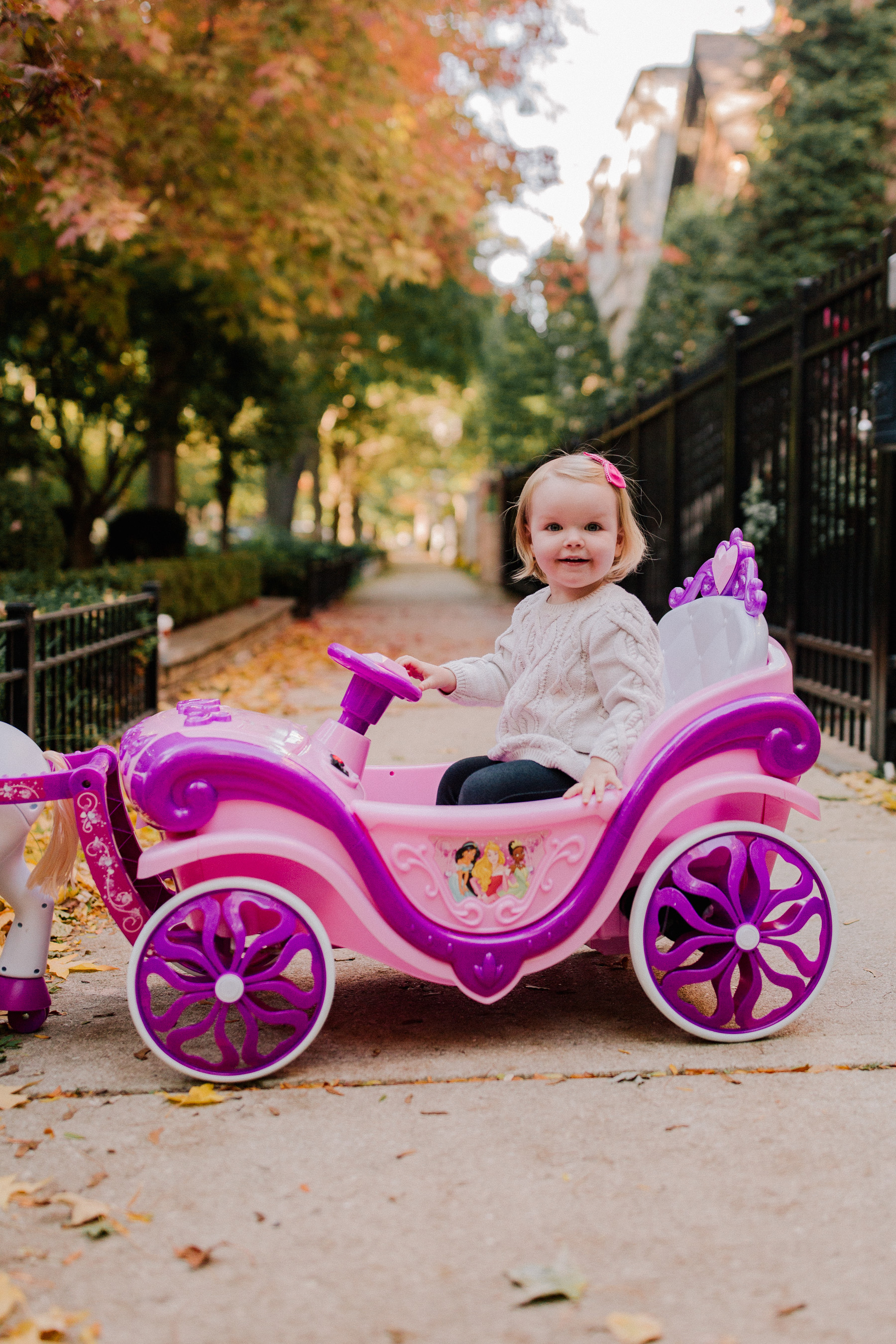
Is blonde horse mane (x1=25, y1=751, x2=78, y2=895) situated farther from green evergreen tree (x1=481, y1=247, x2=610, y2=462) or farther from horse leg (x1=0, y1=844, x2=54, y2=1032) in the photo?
green evergreen tree (x1=481, y1=247, x2=610, y2=462)

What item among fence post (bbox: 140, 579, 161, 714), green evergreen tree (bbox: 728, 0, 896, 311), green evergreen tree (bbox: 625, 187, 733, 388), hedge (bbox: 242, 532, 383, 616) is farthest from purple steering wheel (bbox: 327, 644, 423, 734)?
green evergreen tree (bbox: 625, 187, 733, 388)

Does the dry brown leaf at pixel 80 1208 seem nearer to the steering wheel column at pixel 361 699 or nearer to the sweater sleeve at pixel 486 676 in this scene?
the steering wheel column at pixel 361 699

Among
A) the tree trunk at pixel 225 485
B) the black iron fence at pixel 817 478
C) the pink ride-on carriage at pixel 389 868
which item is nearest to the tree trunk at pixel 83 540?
the tree trunk at pixel 225 485

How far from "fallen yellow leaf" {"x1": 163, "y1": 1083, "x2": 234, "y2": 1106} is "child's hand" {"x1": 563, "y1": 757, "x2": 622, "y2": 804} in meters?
1.08

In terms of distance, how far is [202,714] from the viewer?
283 centimetres

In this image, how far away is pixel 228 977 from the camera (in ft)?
8.62

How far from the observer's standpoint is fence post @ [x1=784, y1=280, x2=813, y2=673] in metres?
6.98

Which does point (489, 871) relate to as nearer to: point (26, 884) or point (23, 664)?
Answer: point (26, 884)

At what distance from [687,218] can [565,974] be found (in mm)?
25461

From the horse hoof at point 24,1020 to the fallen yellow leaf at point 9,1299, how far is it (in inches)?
45.1

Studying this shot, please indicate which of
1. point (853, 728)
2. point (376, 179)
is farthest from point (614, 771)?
point (376, 179)

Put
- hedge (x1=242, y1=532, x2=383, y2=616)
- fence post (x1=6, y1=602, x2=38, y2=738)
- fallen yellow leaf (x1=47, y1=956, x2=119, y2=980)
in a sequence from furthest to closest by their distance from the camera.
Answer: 1. hedge (x1=242, y1=532, x2=383, y2=616)
2. fence post (x1=6, y1=602, x2=38, y2=738)
3. fallen yellow leaf (x1=47, y1=956, x2=119, y2=980)

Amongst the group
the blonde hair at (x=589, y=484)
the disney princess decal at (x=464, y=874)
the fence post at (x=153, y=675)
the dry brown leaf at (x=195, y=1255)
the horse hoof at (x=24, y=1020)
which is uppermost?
the blonde hair at (x=589, y=484)

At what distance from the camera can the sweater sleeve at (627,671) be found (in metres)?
2.88
